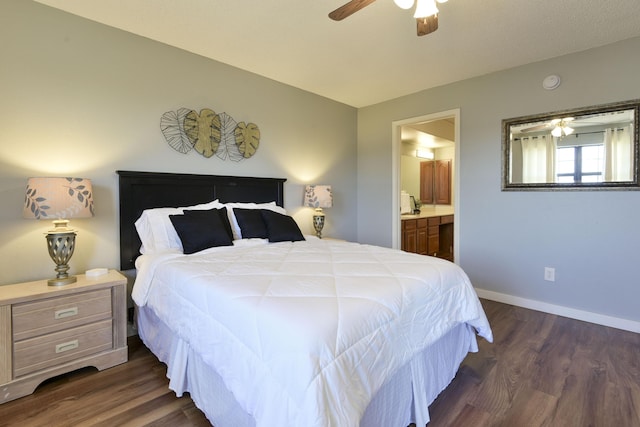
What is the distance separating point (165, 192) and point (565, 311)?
3.87 meters

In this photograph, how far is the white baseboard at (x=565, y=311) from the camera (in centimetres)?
265

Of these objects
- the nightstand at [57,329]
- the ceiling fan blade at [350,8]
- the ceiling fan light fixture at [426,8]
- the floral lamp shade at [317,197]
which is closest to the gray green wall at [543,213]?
the floral lamp shade at [317,197]

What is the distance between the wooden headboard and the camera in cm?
246

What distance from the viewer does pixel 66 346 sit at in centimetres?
192

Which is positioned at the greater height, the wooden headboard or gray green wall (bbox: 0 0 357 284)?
gray green wall (bbox: 0 0 357 284)

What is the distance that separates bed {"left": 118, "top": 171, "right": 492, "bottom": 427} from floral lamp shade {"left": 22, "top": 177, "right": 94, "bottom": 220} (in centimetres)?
48

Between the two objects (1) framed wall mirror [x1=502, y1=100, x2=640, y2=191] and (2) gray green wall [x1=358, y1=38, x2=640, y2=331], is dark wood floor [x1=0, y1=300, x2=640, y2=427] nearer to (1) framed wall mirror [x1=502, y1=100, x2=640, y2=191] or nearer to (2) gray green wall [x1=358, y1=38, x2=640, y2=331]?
(2) gray green wall [x1=358, y1=38, x2=640, y2=331]

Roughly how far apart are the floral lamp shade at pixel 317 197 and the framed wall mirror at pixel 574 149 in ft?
Result: 6.31

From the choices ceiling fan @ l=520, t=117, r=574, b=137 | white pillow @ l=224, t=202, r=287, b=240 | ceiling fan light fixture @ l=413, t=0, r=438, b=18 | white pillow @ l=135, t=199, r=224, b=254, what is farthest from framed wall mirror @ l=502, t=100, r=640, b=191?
white pillow @ l=135, t=199, r=224, b=254

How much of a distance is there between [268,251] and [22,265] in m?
1.65

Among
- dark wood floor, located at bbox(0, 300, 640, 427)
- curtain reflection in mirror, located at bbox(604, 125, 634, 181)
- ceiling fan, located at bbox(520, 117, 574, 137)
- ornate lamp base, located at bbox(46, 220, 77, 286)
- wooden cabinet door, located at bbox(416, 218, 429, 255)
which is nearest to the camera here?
dark wood floor, located at bbox(0, 300, 640, 427)

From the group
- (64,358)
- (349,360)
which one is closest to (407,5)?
(349,360)

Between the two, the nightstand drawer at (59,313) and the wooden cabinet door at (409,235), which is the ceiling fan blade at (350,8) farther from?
the wooden cabinet door at (409,235)

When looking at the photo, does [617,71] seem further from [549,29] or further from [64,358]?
[64,358]
